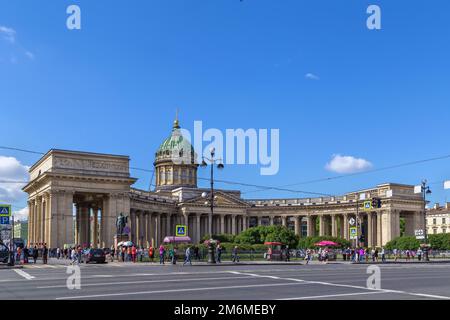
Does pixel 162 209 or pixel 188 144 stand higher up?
pixel 188 144

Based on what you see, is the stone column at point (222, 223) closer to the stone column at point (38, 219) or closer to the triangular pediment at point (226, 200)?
the triangular pediment at point (226, 200)

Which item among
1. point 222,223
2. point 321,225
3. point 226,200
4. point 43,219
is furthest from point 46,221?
point 321,225

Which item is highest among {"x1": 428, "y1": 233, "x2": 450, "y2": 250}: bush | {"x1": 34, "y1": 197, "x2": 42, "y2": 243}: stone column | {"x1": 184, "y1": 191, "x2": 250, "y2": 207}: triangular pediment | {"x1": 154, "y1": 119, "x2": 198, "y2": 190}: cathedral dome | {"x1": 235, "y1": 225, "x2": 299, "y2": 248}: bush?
{"x1": 154, "y1": 119, "x2": 198, "y2": 190}: cathedral dome

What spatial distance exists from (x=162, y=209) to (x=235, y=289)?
3988 inches

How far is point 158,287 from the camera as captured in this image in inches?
1001

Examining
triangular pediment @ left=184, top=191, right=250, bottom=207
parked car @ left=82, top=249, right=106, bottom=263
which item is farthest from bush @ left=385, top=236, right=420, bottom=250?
parked car @ left=82, top=249, right=106, bottom=263

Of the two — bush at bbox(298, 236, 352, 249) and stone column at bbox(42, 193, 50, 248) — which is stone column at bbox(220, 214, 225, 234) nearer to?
bush at bbox(298, 236, 352, 249)

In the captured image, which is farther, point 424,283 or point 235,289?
point 424,283

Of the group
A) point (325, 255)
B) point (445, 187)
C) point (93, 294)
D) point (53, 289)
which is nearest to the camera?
point (93, 294)

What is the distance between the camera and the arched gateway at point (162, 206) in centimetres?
8100

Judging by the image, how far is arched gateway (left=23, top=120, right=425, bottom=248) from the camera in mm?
81000

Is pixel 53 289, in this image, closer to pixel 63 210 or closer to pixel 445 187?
pixel 445 187

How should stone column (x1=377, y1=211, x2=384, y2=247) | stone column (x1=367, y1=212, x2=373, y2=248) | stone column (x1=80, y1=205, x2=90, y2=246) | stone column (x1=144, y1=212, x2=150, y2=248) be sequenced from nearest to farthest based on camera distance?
stone column (x1=80, y1=205, x2=90, y2=246)
stone column (x1=144, y1=212, x2=150, y2=248)
stone column (x1=377, y1=211, x2=384, y2=247)
stone column (x1=367, y1=212, x2=373, y2=248)
